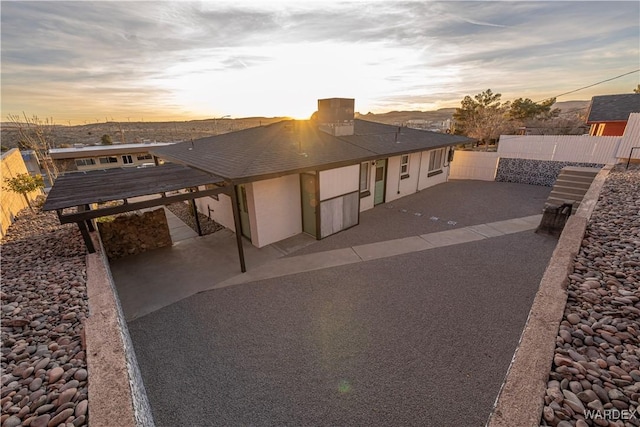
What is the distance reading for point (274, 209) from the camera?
9156 millimetres

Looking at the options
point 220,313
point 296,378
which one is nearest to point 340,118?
point 220,313

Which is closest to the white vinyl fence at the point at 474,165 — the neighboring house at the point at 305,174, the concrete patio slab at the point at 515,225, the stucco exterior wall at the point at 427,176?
the stucco exterior wall at the point at 427,176

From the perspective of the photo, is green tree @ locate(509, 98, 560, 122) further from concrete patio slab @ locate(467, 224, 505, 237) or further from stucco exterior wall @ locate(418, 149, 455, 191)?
concrete patio slab @ locate(467, 224, 505, 237)

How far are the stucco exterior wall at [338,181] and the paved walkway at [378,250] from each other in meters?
2.20

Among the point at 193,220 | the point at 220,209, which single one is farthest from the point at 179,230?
the point at 220,209

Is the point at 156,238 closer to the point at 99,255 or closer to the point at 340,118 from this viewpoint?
the point at 99,255

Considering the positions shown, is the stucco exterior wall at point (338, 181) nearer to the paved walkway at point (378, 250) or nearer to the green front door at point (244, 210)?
the paved walkway at point (378, 250)

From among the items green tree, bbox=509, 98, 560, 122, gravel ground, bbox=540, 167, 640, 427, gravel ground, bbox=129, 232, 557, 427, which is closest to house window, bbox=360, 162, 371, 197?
gravel ground, bbox=129, 232, 557, 427

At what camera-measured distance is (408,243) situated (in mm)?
9148

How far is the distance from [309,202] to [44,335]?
7.24 meters

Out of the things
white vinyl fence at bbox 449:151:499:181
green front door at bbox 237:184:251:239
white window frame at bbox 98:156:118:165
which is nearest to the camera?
green front door at bbox 237:184:251:239

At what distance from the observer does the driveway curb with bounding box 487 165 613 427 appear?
231 cm

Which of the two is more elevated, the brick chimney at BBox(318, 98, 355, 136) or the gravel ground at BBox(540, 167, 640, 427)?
the brick chimney at BBox(318, 98, 355, 136)

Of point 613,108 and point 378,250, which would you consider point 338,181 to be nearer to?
point 378,250
